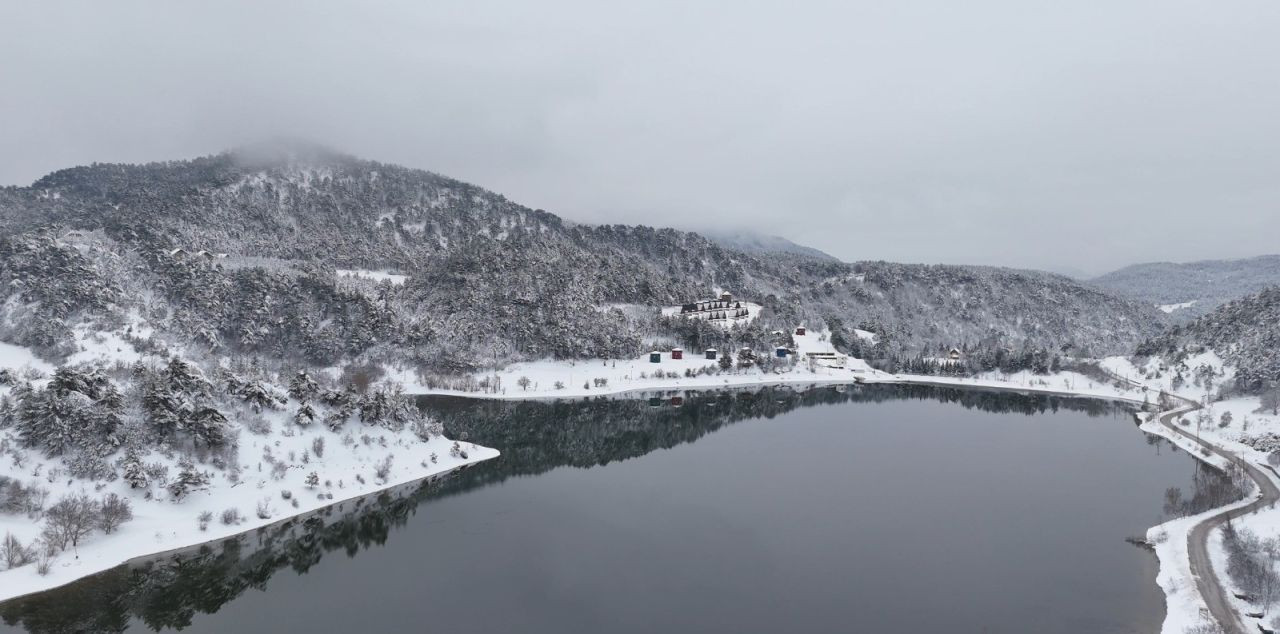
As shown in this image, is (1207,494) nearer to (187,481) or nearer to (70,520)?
(187,481)

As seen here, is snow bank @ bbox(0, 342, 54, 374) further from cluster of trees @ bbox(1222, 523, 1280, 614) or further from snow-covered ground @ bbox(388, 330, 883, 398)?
cluster of trees @ bbox(1222, 523, 1280, 614)

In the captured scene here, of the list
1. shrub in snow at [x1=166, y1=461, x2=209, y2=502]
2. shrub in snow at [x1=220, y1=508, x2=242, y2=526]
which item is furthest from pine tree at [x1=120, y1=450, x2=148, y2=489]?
shrub in snow at [x1=220, y1=508, x2=242, y2=526]

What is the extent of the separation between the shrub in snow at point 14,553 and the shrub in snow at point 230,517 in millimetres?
9512

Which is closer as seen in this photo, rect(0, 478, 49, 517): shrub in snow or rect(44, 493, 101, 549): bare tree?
rect(44, 493, 101, 549): bare tree

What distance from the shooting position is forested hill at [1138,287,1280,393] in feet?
301

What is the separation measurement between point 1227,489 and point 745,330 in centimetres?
9910

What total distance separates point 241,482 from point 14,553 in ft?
42.3

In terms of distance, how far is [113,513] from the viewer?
37.3m

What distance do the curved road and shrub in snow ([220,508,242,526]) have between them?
194 feet

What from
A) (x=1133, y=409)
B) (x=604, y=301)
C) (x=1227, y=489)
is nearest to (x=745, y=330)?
(x=604, y=301)

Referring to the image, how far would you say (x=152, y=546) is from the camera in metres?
36.9

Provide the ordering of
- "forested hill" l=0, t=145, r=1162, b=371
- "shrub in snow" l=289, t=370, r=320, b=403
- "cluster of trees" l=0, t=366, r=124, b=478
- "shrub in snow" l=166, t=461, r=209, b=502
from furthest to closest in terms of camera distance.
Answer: "forested hill" l=0, t=145, r=1162, b=371 → "shrub in snow" l=289, t=370, r=320, b=403 → "shrub in snow" l=166, t=461, r=209, b=502 → "cluster of trees" l=0, t=366, r=124, b=478

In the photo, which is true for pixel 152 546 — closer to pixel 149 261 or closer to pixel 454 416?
pixel 454 416

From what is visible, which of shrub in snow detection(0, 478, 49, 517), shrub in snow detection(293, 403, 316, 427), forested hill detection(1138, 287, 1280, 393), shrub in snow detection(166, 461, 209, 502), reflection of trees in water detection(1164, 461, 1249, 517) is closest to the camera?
shrub in snow detection(0, 478, 49, 517)
